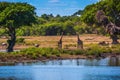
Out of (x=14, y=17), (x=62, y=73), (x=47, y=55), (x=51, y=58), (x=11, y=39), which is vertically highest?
(x=14, y=17)

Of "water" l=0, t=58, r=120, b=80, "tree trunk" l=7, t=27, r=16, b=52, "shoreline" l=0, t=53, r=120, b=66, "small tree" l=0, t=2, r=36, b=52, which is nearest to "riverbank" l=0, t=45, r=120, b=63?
"shoreline" l=0, t=53, r=120, b=66

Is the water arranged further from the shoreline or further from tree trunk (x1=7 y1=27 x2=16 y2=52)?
tree trunk (x1=7 y1=27 x2=16 y2=52)

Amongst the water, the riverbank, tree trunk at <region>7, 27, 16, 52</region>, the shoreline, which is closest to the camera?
the water

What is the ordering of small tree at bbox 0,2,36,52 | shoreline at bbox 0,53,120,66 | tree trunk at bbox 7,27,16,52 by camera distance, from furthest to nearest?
tree trunk at bbox 7,27,16,52 < small tree at bbox 0,2,36,52 < shoreline at bbox 0,53,120,66

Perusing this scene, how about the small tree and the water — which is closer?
the water

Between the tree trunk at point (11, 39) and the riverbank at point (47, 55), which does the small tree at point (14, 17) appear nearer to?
the tree trunk at point (11, 39)

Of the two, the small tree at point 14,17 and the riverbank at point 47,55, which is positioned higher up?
the small tree at point 14,17

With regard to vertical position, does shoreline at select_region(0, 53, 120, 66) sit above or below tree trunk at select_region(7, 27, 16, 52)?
below

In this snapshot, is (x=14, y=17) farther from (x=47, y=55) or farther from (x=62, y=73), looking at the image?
(x=62, y=73)

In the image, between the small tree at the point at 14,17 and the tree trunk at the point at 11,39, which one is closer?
the small tree at the point at 14,17

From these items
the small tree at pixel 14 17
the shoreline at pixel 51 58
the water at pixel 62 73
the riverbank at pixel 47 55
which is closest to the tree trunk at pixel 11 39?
the small tree at pixel 14 17

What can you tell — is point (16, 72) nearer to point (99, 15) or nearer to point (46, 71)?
point (46, 71)

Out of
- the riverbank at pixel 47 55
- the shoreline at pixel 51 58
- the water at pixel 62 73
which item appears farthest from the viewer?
the riverbank at pixel 47 55

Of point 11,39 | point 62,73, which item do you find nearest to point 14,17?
point 11,39
